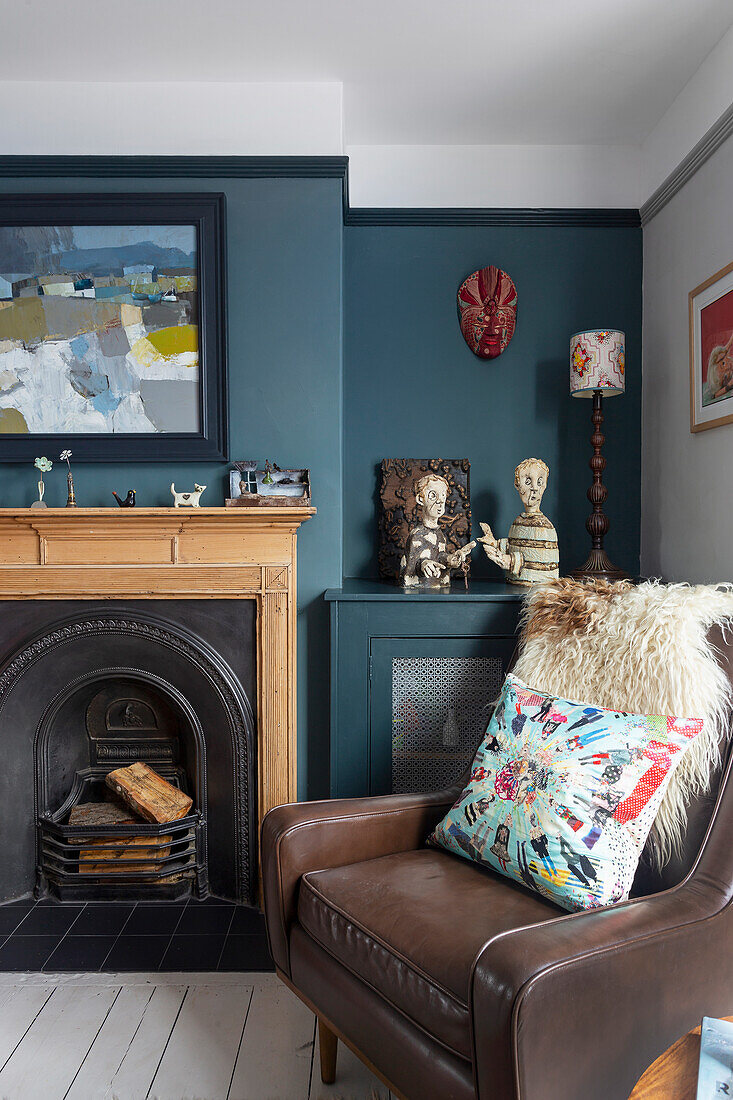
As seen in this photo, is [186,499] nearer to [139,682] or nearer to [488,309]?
[139,682]

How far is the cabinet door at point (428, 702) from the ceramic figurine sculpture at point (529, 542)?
31 centimetres

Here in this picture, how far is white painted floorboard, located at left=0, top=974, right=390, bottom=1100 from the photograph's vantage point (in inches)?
62.2

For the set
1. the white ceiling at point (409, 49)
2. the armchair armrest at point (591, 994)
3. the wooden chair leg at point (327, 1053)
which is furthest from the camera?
the white ceiling at point (409, 49)

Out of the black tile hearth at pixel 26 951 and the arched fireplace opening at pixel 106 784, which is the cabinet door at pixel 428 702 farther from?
the black tile hearth at pixel 26 951

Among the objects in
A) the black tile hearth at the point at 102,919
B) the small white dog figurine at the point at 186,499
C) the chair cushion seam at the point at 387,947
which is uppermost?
the small white dog figurine at the point at 186,499

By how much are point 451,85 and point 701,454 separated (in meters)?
1.41

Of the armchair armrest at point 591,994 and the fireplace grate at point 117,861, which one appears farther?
the fireplace grate at point 117,861

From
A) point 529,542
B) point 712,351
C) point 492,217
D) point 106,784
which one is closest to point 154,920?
point 106,784

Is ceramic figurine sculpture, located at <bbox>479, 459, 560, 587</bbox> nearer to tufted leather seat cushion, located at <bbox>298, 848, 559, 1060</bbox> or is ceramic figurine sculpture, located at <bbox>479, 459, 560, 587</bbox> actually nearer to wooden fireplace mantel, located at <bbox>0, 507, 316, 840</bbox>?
wooden fireplace mantel, located at <bbox>0, 507, 316, 840</bbox>

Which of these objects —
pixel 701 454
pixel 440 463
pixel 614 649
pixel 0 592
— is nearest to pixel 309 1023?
pixel 614 649

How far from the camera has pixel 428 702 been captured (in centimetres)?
218

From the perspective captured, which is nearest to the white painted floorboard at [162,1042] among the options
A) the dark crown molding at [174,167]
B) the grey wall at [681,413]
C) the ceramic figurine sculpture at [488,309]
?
the grey wall at [681,413]

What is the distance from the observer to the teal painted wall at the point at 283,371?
2268mm

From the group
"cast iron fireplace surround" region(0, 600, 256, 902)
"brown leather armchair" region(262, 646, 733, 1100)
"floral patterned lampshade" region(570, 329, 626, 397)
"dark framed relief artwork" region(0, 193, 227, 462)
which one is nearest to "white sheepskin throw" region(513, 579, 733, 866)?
"brown leather armchair" region(262, 646, 733, 1100)
